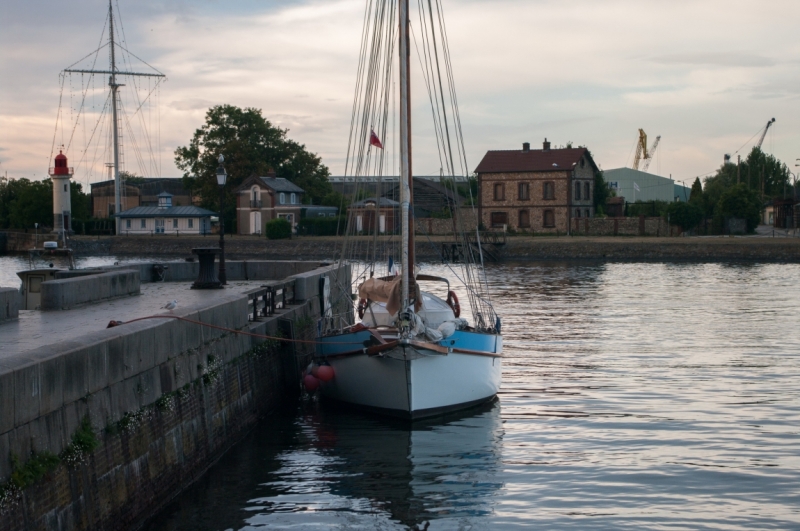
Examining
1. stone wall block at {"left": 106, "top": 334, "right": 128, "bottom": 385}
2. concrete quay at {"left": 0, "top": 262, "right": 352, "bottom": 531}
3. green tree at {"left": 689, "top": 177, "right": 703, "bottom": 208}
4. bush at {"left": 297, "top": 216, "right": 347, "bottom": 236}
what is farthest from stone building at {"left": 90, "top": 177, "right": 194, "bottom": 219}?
stone wall block at {"left": 106, "top": 334, "right": 128, "bottom": 385}

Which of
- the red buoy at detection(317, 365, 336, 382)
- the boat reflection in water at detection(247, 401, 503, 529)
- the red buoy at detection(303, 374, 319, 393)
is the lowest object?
the boat reflection in water at detection(247, 401, 503, 529)

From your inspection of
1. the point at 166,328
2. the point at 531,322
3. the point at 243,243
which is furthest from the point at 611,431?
the point at 243,243

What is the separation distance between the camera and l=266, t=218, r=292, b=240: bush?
3765 inches

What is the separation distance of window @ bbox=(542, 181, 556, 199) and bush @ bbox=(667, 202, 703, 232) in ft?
Result: 37.3

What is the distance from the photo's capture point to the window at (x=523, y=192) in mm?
94306

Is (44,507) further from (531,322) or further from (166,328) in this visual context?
(531,322)

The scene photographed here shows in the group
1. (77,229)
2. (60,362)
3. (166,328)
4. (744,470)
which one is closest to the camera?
(60,362)

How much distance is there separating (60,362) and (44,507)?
1561mm

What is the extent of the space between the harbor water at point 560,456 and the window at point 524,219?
66268 millimetres

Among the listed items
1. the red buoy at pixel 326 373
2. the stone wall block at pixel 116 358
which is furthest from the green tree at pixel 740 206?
the stone wall block at pixel 116 358

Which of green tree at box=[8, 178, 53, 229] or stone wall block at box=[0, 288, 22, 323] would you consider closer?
stone wall block at box=[0, 288, 22, 323]

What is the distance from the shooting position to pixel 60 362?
10219mm

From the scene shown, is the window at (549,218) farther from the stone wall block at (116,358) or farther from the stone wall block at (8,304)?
the stone wall block at (116,358)

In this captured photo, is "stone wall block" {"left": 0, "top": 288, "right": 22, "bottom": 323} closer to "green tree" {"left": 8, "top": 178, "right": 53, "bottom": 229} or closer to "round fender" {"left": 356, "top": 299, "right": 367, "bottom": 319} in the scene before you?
"round fender" {"left": 356, "top": 299, "right": 367, "bottom": 319}
